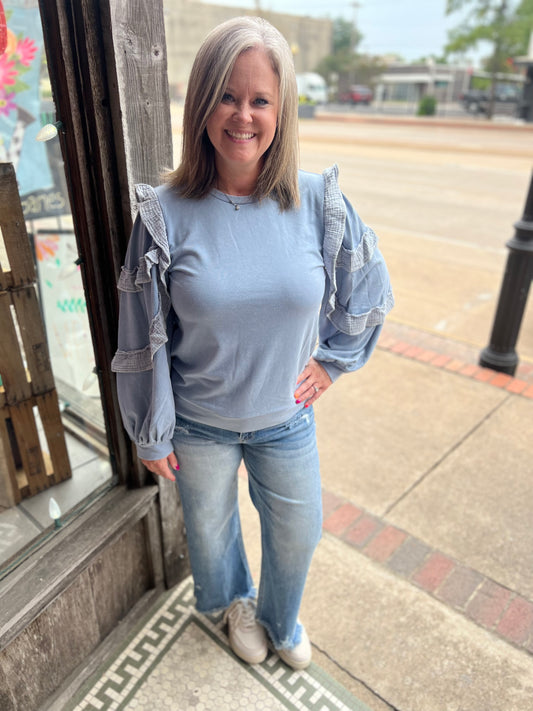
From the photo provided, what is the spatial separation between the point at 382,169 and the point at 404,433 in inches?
434

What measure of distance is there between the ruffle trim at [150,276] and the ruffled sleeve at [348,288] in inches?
17.1

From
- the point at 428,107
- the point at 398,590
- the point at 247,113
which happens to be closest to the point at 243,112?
the point at 247,113

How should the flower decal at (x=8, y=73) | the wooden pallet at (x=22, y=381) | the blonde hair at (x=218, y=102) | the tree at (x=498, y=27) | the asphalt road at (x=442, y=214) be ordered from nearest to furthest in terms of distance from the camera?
the blonde hair at (x=218, y=102), the wooden pallet at (x=22, y=381), the flower decal at (x=8, y=73), the asphalt road at (x=442, y=214), the tree at (x=498, y=27)

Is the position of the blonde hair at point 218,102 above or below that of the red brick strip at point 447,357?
above

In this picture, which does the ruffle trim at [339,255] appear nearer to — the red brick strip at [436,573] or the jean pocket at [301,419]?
the jean pocket at [301,419]

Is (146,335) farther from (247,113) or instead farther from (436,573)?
(436,573)

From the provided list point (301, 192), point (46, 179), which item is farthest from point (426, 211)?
point (301, 192)

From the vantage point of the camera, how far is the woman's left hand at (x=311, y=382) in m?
1.71

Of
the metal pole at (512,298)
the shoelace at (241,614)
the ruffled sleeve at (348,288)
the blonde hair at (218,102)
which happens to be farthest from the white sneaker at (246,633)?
the metal pole at (512,298)

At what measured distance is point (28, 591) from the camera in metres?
1.68

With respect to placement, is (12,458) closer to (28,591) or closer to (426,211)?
(28,591)

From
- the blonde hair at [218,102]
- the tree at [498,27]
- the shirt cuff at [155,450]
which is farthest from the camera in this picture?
the tree at [498,27]

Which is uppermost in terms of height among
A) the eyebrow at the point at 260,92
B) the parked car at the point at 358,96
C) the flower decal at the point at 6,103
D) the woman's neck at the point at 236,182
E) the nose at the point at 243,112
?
the eyebrow at the point at 260,92

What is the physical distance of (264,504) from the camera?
1.82m
